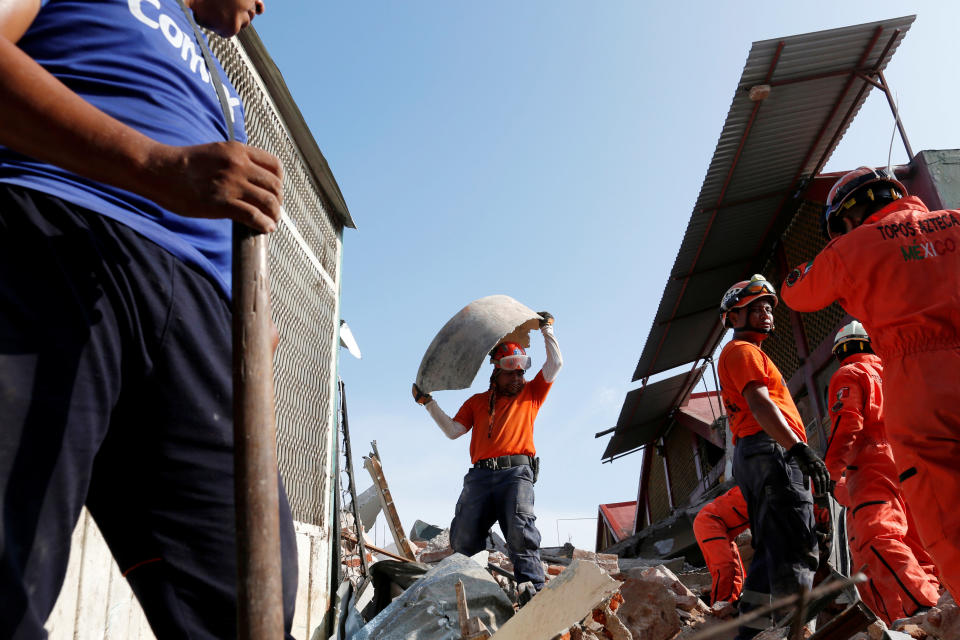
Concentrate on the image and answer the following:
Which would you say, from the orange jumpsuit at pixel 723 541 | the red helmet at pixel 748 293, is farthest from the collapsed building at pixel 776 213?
the red helmet at pixel 748 293

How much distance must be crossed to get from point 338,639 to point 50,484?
3.70m

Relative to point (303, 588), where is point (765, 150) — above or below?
above

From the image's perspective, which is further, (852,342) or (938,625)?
(852,342)

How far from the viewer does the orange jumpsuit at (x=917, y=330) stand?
8.69 ft

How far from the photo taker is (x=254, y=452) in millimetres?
1053

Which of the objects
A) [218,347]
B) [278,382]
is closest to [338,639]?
[278,382]

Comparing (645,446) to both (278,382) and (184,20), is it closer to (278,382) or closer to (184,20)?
(278,382)

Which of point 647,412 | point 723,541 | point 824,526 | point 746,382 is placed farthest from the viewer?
point 647,412

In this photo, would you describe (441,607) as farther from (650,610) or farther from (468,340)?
(468,340)

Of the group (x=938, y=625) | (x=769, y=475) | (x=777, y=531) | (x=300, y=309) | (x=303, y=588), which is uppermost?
(x=300, y=309)

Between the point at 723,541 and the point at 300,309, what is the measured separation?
3.11 m

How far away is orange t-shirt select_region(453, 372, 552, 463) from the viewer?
5.09 meters

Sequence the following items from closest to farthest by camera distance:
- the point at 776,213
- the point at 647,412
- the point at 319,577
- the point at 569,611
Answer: the point at 569,611 → the point at 319,577 → the point at 776,213 → the point at 647,412

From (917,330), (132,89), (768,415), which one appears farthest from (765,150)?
(132,89)
